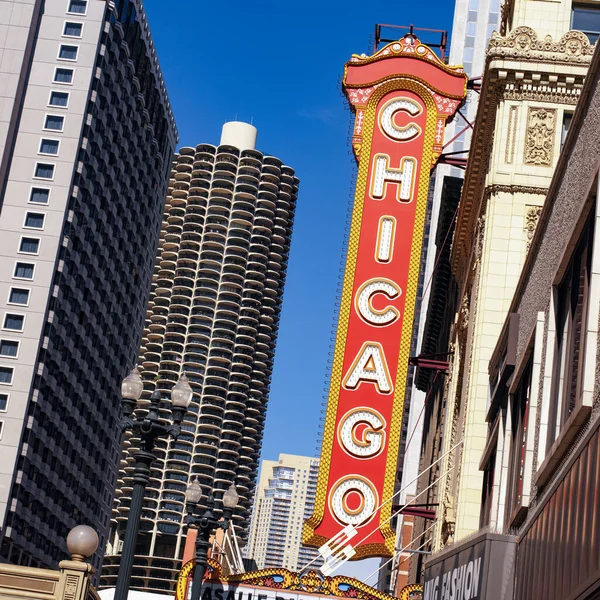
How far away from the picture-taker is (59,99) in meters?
122

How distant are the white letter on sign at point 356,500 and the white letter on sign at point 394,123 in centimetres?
1184

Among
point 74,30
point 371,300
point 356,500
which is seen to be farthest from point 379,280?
point 74,30

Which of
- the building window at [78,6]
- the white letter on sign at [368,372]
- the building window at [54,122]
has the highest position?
the building window at [78,6]

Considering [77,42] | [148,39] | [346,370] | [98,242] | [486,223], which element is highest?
[148,39]

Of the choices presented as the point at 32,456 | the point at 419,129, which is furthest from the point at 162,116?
the point at 419,129

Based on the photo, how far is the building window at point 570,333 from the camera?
48.0 feet

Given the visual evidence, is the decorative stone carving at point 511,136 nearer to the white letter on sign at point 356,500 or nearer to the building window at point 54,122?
the white letter on sign at point 356,500

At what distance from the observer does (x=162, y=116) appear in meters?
151

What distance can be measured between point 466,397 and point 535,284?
13.8m

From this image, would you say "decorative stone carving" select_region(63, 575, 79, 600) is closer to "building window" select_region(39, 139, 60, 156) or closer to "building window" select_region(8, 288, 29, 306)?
"building window" select_region(8, 288, 29, 306)

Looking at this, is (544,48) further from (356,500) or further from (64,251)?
(64,251)

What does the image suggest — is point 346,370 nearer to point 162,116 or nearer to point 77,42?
point 77,42

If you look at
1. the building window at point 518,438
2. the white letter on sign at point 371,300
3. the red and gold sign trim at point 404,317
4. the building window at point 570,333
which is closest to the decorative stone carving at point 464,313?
the red and gold sign trim at point 404,317

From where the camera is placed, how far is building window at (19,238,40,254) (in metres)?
116
